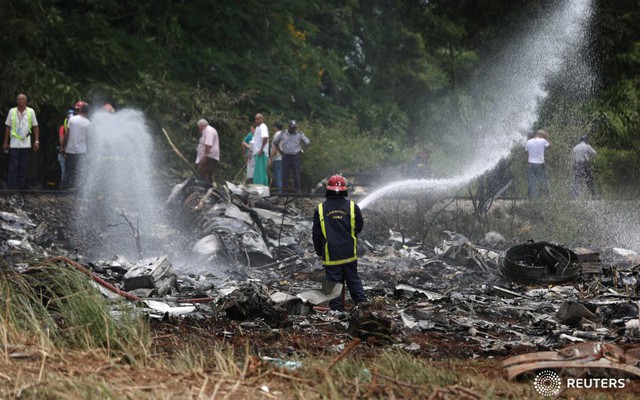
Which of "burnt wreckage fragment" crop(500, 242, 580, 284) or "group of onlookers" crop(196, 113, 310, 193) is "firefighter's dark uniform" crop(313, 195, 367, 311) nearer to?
"burnt wreckage fragment" crop(500, 242, 580, 284)

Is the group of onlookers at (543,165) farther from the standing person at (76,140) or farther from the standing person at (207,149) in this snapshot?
the standing person at (76,140)

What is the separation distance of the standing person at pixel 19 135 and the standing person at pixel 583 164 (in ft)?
39.5

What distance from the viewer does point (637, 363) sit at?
7.12 m

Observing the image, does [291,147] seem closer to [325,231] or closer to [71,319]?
[325,231]

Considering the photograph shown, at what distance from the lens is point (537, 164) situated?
21141mm

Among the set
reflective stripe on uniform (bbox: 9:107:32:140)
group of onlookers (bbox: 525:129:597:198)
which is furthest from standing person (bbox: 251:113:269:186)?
group of onlookers (bbox: 525:129:597:198)

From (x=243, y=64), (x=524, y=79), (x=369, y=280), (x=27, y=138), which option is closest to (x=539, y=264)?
(x=369, y=280)

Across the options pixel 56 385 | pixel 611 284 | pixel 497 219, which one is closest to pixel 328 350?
pixel 56 385

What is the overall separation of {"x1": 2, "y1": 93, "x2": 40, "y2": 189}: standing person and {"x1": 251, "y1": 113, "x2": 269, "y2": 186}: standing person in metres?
4.82

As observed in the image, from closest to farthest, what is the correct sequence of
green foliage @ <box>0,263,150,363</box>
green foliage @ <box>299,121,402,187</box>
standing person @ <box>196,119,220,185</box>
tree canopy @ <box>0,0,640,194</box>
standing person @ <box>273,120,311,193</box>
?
1. green foliage @ <box>0,263,150,363</box>
2. standing person @ <box>196,119,220,185</box>
3. standing person @ <box>273,120,311,193</box>
4. tree canopy @ <box>0,0,640,194</box>
5. green foliage @ <box>299,121,402,187</box>

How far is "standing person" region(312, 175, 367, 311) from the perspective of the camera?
10688mm

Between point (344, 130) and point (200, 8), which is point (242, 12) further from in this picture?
point (344, 130)

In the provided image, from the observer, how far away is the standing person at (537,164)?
21.0 metres

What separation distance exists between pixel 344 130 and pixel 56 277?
22.4 meters
